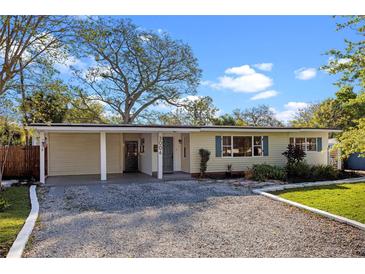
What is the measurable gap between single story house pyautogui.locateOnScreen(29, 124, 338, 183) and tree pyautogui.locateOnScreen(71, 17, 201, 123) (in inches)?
459

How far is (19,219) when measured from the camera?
681 cm

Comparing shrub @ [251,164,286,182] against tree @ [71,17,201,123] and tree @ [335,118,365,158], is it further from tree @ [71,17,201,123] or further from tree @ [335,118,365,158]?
tree @ [71,17,201,123]

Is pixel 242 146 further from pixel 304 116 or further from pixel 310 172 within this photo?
pixel 304 116

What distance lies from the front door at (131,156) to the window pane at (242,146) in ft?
→ 18.0

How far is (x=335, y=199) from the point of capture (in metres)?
9.12

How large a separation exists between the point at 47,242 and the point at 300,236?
460 cm

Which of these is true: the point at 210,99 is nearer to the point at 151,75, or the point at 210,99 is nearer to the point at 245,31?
the point at 151,75

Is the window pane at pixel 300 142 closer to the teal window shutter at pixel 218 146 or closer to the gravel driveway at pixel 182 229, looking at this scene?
the teal window shutter at pixel 218 146

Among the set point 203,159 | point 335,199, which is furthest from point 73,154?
point 335,199

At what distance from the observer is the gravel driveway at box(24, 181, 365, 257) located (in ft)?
16.1

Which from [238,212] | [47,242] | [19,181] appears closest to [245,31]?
[238,212]

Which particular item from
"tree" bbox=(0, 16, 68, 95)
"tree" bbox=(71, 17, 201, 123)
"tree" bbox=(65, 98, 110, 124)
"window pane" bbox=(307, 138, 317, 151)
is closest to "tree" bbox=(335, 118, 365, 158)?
"tree" bbox=(0, 16, 68, 95)

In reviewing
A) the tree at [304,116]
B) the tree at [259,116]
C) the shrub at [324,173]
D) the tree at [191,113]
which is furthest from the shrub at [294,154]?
the tree at [259,116]

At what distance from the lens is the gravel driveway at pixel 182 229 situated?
4.91 meters
